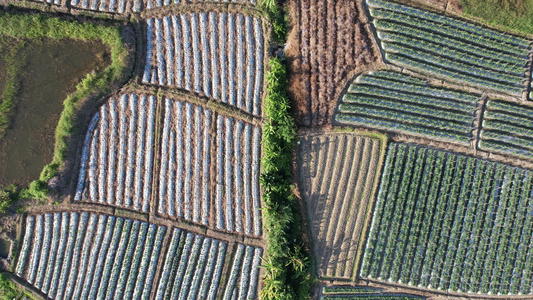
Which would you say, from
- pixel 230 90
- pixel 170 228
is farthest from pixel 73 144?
pixel 230 90

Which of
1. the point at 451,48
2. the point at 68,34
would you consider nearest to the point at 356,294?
the point at 451,48

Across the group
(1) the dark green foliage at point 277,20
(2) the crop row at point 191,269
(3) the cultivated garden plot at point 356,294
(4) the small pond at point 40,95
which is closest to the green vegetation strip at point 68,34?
(4) the small pond at point 40,95

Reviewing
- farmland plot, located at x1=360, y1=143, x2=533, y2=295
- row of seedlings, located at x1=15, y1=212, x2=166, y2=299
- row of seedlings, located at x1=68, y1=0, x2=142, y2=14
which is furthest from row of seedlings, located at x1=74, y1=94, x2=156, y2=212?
farmland plot, located at x1=360, y1=143, x2=533, y2=295

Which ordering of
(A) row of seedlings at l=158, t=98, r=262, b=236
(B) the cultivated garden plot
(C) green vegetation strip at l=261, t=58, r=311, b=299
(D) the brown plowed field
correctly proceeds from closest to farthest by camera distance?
(C) green vegetation strip at l=261, t=58, r=311, b=299, (D) the brown plowed field, (B) the cultivated garden plot, (A) row of seedlings at l=158, t=98, r=262, b=236

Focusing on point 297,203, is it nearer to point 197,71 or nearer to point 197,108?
point 197,108

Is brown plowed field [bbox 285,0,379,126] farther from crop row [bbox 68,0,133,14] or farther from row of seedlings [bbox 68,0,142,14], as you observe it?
crop row [bbox 68,0,133,14]

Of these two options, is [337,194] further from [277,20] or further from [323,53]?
[277,20]
